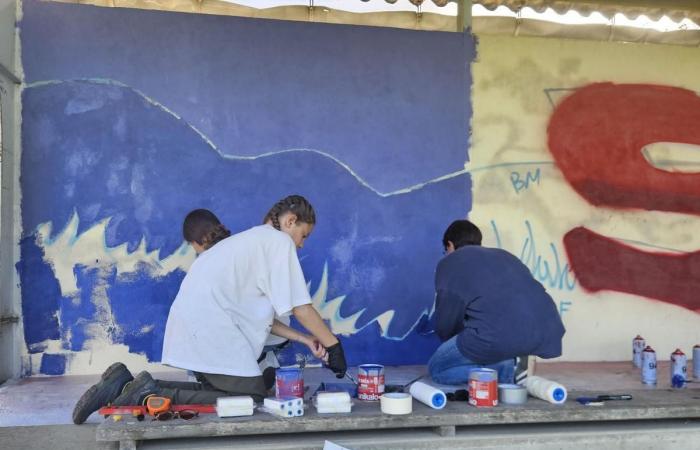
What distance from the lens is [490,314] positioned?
159 inches

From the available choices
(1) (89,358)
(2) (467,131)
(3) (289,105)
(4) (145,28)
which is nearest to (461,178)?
(2) (467,131)

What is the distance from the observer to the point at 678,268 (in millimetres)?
6000

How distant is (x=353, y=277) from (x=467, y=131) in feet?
4.83

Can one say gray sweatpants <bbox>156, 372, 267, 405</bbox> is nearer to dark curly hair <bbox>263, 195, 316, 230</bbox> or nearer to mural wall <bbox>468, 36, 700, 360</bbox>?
dark curly hair <bbox>263, 195, 316, 230</bbox>

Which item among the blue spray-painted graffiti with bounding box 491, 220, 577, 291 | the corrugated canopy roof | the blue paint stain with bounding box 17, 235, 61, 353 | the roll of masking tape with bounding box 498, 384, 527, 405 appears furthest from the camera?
the corrugated canopy roof

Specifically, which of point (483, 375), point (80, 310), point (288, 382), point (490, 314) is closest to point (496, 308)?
point (490, 314)

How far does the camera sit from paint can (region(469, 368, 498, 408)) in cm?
374

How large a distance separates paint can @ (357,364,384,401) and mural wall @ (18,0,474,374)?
5.13 ft

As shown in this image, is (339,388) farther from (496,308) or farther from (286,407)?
(496,308)

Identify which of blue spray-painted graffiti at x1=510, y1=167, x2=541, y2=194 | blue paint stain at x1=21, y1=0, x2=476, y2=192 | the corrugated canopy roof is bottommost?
blue spray-painted graffiti at x1=510, y1=167, x2=541, y2=194

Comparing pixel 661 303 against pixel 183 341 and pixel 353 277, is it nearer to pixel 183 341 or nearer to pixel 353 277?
pixel 353 277

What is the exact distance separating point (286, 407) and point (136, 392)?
802 mm

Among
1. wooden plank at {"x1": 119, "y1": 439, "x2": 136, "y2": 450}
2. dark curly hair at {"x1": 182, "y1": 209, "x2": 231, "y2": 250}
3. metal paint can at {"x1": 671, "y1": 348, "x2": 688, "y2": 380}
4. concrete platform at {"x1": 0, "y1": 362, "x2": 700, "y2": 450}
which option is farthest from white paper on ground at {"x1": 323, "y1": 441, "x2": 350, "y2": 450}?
metal paint can at {"x1": 671, "y1": 348, "x2": 688, "y2": 380}

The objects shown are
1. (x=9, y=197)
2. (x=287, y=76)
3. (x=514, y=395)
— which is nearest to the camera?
(x=514, y=395)
